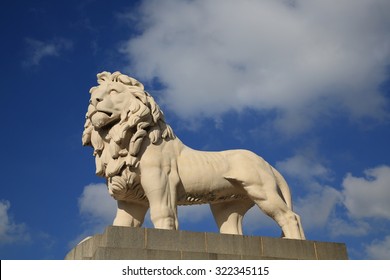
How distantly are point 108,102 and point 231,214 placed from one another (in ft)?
10.5

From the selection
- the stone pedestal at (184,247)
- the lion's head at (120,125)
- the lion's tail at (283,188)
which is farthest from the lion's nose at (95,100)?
the lion's tail at (283,188)

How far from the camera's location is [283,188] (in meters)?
10.5

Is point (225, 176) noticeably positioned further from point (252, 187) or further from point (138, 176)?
point (138, 176)

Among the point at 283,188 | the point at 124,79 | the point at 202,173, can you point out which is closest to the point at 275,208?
the point at 283,188

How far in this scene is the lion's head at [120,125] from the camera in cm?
945

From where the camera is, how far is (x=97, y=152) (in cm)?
1002

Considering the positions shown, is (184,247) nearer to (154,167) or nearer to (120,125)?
(154,167)

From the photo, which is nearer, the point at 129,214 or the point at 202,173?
the point at 202,173

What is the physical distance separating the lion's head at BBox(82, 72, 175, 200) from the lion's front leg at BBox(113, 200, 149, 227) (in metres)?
0.69

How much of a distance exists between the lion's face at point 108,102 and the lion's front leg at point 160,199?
4.24 ft

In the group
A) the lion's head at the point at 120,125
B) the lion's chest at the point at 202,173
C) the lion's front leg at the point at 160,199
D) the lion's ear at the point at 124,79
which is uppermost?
the lion's ear at the point at 124,79

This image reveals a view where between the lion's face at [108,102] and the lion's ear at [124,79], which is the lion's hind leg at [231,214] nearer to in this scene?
the lion's face at [108,102]
